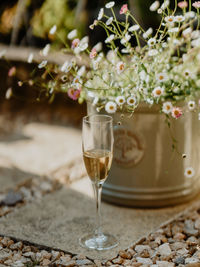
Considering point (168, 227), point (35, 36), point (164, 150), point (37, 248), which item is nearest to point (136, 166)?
point (164, 150)

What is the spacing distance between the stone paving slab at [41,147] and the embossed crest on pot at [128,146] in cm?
80

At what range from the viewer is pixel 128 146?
6.46 ft

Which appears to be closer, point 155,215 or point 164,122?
point 164,122

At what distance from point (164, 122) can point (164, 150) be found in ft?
0.45

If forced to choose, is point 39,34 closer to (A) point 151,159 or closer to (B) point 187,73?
(A) point 151,159

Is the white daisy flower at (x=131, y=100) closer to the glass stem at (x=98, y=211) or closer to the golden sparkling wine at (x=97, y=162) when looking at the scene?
the golden sparkling wine at (x=97, y=162)

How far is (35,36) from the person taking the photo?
14.6 ft

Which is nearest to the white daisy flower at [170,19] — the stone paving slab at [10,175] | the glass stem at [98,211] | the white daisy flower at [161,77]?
the white daisy flower at [161,77]

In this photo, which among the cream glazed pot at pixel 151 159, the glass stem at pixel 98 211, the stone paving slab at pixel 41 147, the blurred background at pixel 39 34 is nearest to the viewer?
the glass stem at pixel 98 211

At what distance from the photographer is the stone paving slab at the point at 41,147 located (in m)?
2.79

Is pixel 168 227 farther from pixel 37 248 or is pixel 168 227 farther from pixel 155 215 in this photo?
pixel 37 248

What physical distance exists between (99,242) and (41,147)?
56.0 inches

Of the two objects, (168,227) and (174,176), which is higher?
(174,176)

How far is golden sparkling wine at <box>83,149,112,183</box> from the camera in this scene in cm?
158
